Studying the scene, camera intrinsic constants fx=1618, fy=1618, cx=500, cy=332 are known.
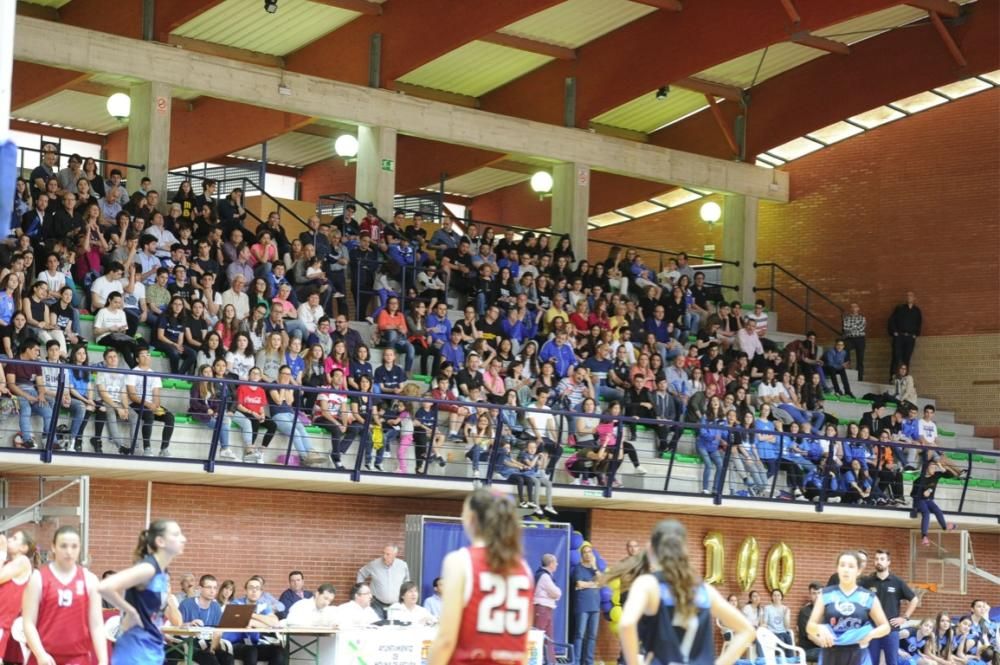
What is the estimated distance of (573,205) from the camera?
29969 millimetres

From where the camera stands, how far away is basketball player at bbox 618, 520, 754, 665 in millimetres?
7828

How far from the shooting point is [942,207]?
105 feet

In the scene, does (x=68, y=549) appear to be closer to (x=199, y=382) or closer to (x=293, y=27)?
(x=199, y=382)

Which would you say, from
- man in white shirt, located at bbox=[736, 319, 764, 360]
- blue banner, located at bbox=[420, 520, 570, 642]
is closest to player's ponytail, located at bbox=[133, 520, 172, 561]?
blue banner, located at bbox=[420, 520, 570, 642]

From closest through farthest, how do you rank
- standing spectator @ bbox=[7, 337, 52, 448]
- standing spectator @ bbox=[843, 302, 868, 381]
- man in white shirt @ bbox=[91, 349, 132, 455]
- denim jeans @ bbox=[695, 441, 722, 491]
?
standing spectator @ bbox=[7, 337, 52, 448] < man in white shirt @ bbox=[91, 349, 132, 455] < denim jeans @ bbox=[695, 441, 722, 491] < standing spectator @ bbox=[843, 302, 868, 381]

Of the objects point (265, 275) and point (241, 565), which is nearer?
point (241, 565)

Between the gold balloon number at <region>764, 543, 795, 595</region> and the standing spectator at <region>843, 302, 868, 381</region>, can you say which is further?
the standing spectator at <region>843, 302, 868, 381</region>

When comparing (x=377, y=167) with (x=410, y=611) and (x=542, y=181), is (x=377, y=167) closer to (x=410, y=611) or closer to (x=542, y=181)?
(x=542, y=181)

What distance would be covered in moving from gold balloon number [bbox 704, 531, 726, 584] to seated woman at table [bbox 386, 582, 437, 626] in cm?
748

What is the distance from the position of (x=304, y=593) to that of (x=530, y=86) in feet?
43.2

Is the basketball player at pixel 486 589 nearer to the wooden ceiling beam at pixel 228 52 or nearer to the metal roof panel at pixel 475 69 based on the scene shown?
the wooden ceiling beam at pixel 228 52

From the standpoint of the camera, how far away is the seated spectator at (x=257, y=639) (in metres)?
17.9

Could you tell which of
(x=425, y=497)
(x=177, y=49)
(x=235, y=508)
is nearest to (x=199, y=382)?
(x=235, y=508)

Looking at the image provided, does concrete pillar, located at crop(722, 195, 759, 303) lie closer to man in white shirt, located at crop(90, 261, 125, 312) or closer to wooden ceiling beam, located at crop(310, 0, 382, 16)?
wooden ceiling beam, located at crop(310, 0, 382, 16)
